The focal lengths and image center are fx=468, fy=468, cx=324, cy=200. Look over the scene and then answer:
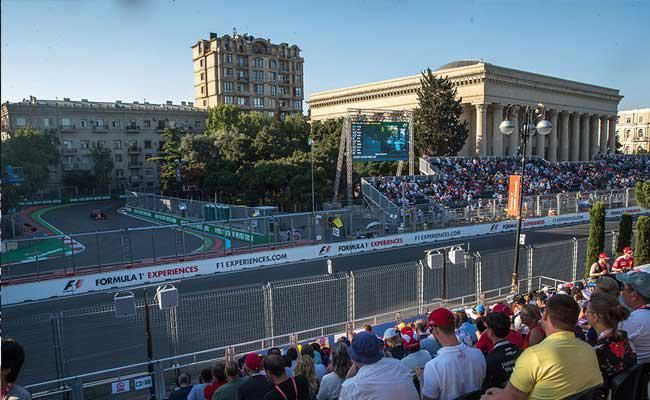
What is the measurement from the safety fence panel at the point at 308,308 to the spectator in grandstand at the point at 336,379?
259 inches

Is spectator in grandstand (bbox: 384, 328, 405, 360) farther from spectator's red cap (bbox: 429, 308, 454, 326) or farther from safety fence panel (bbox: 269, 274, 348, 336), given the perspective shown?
safety fence panel (bbox: 269, 274, 348, 336)

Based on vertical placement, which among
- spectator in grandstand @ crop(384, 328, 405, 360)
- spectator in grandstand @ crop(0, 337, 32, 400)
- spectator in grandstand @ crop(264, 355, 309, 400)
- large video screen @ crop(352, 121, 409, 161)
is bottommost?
spectator in grandstand @ crop(384, 328, 405, 360)

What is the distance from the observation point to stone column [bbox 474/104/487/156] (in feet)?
182

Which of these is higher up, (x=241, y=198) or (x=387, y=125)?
(x=387, y=125)

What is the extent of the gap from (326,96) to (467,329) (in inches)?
2505

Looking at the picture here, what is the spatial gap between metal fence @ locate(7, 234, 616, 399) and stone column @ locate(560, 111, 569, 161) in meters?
58.2

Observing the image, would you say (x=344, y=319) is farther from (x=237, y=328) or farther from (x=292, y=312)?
(x=237, y=328)

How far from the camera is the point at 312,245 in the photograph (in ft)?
75.0

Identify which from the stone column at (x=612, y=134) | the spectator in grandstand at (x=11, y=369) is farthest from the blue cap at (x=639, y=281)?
the stone column at (x=612, y=134)

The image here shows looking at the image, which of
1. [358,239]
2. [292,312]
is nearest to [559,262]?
[358,239]

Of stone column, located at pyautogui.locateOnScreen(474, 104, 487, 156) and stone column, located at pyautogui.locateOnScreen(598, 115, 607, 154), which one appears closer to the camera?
stone column, located at pyautogui.locateOnScreen(474, 104, 487, 156)

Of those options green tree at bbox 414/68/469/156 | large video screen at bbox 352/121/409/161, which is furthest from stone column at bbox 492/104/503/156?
large video screen at bbox 352/121/409/161

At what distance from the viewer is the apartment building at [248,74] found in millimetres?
89250

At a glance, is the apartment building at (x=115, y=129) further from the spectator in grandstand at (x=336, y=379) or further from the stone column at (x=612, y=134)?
the stone column at (x=612, y=134)
